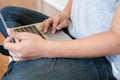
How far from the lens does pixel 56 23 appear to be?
1001 mm

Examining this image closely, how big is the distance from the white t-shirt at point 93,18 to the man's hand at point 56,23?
0.07m

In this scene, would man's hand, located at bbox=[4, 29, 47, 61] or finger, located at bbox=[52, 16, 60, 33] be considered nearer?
man's hand, located at bbox=[4, 29, 47, 61]

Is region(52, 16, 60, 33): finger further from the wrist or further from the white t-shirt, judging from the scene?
the wrist

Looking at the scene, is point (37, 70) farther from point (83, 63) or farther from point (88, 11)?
point (88, 11)

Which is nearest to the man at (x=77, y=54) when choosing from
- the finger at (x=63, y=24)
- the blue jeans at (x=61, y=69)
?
the blue jeans at (x=61, y=69)

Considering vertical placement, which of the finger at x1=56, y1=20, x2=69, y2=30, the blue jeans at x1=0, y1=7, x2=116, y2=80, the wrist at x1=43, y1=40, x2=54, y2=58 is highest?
the wrist at x1=43, y1=40, x2=54, y2=58

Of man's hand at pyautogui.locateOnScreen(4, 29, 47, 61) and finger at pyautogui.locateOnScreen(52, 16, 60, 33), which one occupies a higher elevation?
man's hand at pyautogui.locateOnScreen(4, 29, 47, 61)

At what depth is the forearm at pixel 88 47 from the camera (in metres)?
0.71

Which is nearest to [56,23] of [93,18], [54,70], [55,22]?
[55,22]

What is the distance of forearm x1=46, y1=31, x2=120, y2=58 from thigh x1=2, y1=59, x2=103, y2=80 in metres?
0.03

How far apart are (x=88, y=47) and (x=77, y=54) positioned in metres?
0.05

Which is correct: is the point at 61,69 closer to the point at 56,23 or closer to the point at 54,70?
the point at 54,70

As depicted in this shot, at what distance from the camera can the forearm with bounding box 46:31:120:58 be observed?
2.32ft

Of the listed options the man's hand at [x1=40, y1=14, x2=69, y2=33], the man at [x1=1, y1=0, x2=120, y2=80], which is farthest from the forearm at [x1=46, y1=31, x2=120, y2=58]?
the man's hand at [x1=40, y1=14, x2=69, y2=33]
